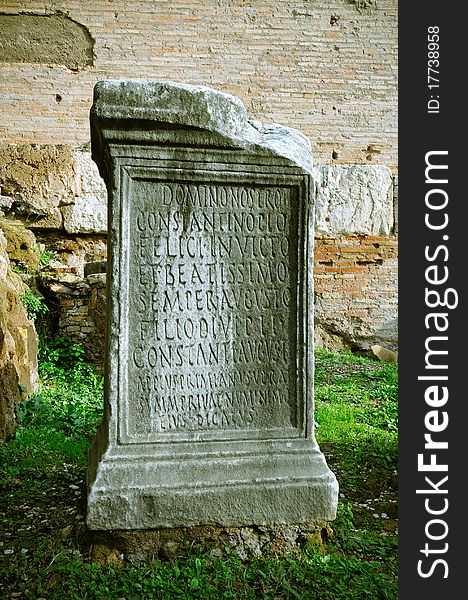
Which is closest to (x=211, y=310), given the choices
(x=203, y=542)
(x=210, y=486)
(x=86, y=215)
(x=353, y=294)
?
(x=210, y=486)

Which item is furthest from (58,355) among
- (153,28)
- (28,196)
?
(153,28)

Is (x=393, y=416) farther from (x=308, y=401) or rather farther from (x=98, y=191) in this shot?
(x=98, y=191)

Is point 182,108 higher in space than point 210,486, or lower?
higher

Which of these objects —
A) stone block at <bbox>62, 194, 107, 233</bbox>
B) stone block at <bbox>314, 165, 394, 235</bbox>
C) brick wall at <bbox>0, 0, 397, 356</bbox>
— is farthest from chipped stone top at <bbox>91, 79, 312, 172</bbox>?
stone block at <bbox>314, 165, 394, 235</bbox>

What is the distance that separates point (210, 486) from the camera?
2.44 meters

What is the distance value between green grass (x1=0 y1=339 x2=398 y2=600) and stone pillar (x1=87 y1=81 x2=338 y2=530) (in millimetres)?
184

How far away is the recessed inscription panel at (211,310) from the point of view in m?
2.50

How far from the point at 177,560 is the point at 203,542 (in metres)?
0.13

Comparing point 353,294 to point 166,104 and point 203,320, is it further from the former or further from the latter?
point 166,104

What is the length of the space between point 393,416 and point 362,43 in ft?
19.3

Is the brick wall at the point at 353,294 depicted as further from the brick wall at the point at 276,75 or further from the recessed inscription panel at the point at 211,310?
the recessed inscription panel at the point at 211,310

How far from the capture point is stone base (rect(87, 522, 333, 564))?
7.81 feet

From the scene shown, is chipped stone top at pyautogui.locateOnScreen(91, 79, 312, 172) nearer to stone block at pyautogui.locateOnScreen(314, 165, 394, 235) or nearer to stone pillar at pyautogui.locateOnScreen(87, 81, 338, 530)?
stone pillar at pyautogui.locateOnScreen(87, 81, 338, 530)

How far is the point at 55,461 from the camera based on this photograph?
349cm
